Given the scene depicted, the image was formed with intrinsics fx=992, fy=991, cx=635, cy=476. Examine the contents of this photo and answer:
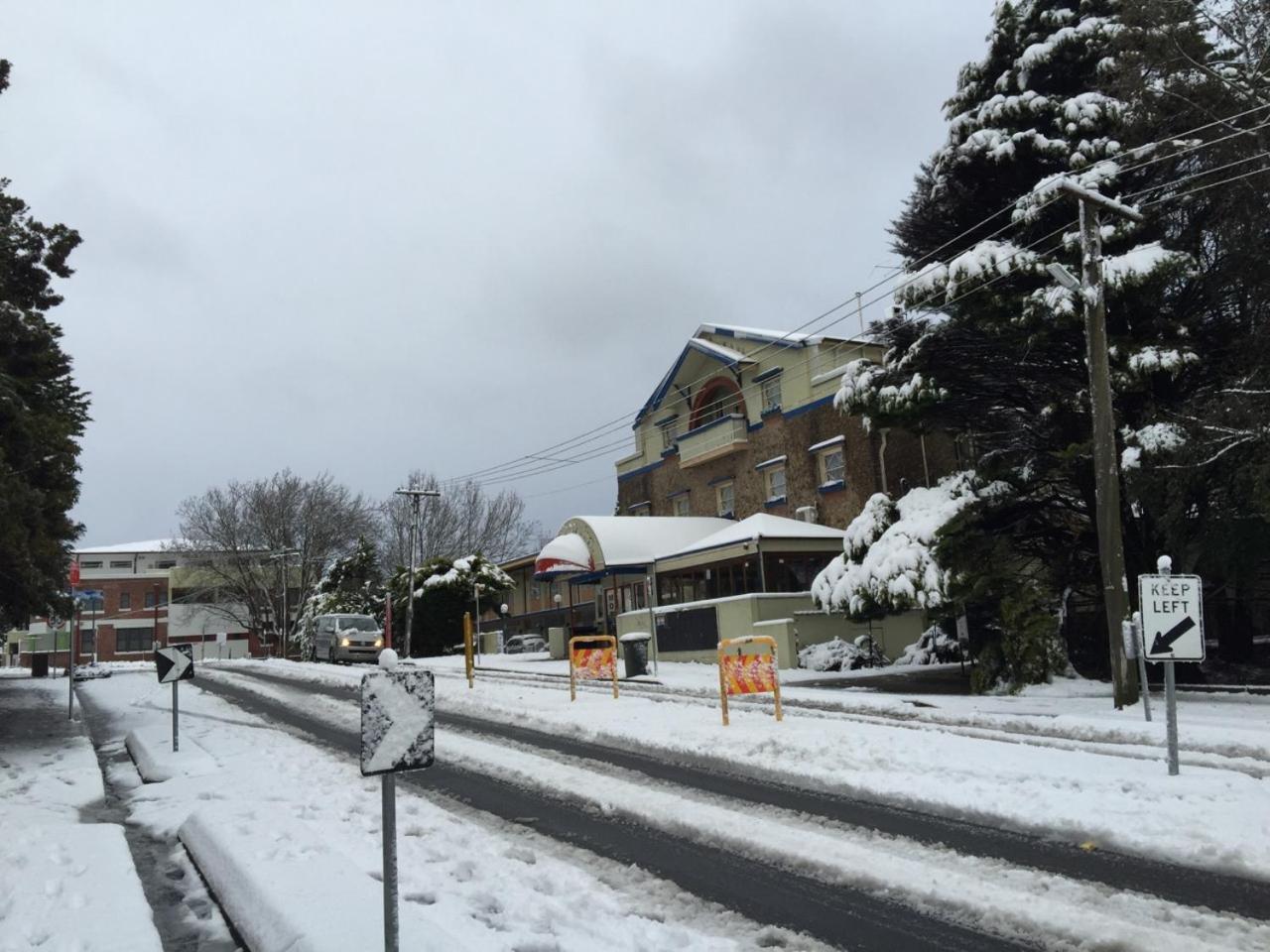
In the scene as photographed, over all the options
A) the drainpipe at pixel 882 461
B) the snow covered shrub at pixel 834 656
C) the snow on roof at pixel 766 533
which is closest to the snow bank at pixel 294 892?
the snow covered shrub at pixel 834 656

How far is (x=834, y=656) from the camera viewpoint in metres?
24.7

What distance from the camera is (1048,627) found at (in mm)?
17734

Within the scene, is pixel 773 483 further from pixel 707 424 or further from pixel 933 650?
pixel 933 650

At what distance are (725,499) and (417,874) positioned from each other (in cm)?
3198

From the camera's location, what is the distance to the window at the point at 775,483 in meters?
34.9

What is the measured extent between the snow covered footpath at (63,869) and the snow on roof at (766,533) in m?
18.8

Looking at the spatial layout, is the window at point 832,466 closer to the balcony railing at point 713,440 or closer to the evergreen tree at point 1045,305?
the balcony railing at point 713,440

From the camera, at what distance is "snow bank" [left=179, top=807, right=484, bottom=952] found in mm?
4781

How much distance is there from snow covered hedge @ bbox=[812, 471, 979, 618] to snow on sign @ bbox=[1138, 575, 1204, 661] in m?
9.06

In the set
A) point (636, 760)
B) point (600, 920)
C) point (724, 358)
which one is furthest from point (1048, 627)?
point (724, 358)

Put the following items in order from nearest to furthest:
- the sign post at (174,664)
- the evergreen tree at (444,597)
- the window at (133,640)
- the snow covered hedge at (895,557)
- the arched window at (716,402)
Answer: the sign post at (174,664)
the snow covered hedge at (895,557)
the arched window at (716,402)
the evergreen tree at (444,597)
the window at (133,640)

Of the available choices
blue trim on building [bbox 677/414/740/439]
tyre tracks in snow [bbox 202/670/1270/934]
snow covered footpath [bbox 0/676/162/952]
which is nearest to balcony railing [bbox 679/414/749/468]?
blue trim on building [bbox 677/414/740/439]

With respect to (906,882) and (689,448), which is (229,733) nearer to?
(906,882)

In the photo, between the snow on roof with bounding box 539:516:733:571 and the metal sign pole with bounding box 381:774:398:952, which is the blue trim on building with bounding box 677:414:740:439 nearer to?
the snow on roof with bounding box 539:516:733:571
